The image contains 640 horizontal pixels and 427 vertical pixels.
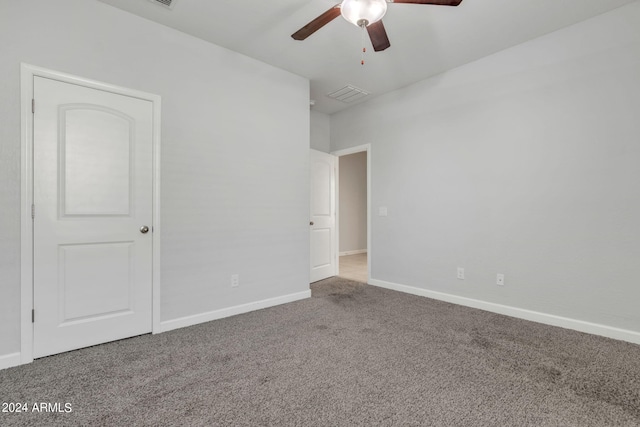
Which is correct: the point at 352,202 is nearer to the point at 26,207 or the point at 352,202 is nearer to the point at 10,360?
the point at 26,207

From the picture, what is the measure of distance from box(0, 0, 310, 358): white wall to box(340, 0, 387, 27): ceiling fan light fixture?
5.49 ft

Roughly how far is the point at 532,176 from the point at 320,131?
313 cm

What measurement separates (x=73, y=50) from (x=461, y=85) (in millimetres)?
3786

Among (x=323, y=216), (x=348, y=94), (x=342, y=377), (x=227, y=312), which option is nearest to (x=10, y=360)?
(x=227, y=312)

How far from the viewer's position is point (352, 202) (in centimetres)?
769

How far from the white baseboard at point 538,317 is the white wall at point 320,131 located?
261 centimetres

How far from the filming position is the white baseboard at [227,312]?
8.82 feet

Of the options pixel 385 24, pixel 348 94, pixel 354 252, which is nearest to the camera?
pixel 385 24

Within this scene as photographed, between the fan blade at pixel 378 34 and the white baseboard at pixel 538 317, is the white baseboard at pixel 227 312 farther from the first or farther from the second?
the fan blade at pixel 378 34

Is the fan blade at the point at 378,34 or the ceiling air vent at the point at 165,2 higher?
the ceiling air vent at the point at 165,2

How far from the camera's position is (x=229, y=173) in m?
3.08

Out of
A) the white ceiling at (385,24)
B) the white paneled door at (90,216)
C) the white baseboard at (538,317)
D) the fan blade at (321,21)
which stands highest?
the white ceiling at (385,24)

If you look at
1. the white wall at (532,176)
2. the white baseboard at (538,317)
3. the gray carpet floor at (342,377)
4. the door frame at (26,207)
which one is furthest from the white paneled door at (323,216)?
the door frame at (26,207)

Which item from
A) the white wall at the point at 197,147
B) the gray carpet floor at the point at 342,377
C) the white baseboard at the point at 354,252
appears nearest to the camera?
the gray carpet floor at the point at 342,377
